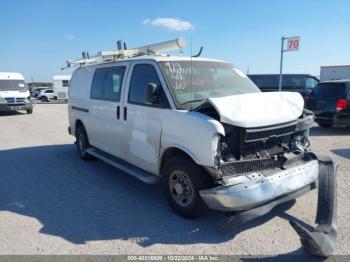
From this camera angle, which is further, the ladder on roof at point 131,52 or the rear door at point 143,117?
the ladder on roof at point 131,52

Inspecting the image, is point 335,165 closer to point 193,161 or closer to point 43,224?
point 193,161

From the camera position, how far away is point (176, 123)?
4.16 metres

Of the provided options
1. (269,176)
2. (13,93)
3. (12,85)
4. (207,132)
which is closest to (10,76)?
(12,85)

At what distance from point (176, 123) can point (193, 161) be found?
1.78ft

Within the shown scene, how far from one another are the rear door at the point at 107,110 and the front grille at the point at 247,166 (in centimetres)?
229

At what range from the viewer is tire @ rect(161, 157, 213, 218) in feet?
12.8

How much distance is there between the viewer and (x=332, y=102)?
35.2 ft

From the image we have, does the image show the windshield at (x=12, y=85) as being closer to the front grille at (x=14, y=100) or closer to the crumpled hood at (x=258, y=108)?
the front grille at (x=14, y=100)

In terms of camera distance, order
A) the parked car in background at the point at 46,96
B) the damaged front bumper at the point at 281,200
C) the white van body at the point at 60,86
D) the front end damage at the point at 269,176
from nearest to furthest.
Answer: the damaged front bumper at the point at 281,200 → the front end damage at the point at 269,176 → the white van body at the point at 60,86 → the parked car in background at the point at 46,96

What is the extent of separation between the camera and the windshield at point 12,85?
732 inches

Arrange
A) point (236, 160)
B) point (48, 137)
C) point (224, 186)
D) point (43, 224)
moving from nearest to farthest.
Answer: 1. point (224, 186)
2. point (236, 160)
3. point (43, 224)
4. point (48, 137)

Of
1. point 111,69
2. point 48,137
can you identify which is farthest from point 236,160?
point 48,137

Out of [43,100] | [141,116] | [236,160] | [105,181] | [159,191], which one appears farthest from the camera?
[43,100]

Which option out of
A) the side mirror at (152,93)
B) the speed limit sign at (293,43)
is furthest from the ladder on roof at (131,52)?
the speed limit sign at (293,43)
